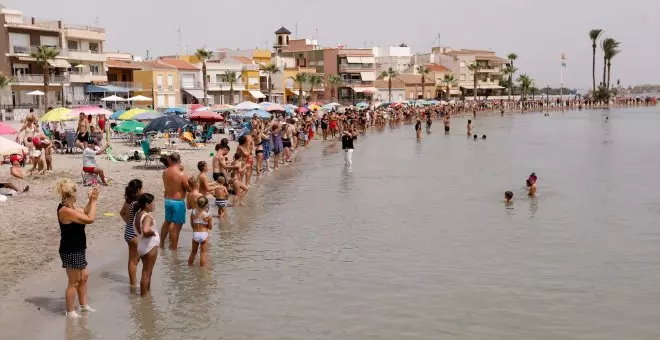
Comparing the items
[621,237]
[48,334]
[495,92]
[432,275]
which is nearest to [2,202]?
[48,334]

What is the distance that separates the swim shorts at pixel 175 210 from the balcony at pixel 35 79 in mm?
40888

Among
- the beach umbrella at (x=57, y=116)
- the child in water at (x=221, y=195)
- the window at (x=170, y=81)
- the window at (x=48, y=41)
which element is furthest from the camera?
the window at (x=170, y=81)

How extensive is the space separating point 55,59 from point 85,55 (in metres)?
3.11

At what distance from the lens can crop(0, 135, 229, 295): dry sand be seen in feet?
28.7

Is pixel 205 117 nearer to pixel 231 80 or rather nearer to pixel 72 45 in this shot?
pixel 72 45

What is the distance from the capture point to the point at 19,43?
46.3 m

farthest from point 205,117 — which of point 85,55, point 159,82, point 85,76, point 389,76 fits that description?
point 389,76

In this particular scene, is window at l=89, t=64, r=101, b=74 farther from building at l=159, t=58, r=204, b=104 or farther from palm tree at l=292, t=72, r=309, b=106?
palm tree at l=292, t=72, r=309, b=106

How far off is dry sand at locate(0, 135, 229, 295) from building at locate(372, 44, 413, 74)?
77.2m

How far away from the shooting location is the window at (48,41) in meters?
48.4

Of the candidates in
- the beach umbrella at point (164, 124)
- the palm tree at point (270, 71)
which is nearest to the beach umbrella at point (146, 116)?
the beach umbrella at point (164, 124)

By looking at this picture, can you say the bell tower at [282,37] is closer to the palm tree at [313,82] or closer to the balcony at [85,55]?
the palm tree at [313,82]

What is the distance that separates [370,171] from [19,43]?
3569 centimetres

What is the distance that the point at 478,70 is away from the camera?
96.6m
